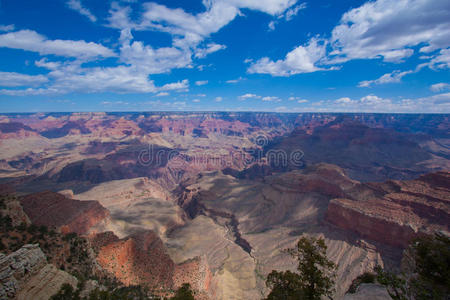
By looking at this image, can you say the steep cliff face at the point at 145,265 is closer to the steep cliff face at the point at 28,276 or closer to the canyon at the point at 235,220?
the canyon at the point at 235,220

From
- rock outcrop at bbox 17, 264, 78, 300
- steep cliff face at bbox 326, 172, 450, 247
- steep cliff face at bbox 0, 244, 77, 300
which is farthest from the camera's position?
steep cliff face at bbox 326, 172, 450, 247

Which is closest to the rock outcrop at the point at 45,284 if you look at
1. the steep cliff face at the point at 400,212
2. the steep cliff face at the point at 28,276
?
the steep cliff face at the point at 28,276

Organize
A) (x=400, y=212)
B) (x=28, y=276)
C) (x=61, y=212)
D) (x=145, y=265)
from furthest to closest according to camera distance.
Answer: (x=400, y=212) < (x=61, y=212) < (x=145, y=265) < (x=28, y=276)

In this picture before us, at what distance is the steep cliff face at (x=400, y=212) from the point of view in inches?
1576

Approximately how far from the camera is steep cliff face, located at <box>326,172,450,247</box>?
131 feet

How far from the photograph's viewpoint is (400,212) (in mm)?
43500

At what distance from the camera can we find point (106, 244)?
2983 centimetres

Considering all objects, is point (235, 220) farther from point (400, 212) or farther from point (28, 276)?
A: point (28, 276)

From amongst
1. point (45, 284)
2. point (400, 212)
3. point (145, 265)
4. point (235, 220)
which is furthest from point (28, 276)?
point (400, 212)

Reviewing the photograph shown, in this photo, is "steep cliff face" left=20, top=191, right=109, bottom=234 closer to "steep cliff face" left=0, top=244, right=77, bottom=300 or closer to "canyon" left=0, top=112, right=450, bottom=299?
"canyon" left=0, top=112, right=450, bottom=299

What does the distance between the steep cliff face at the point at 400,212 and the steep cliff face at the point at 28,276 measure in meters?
51.1

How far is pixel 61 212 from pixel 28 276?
97.0 ft

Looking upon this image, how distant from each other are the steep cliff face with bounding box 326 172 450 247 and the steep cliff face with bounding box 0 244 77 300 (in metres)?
51.1

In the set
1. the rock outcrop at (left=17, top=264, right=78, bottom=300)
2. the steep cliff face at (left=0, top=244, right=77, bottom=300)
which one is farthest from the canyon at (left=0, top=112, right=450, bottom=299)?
the steep cliff face at (left=0, top=244, right=77, bottom=300)
